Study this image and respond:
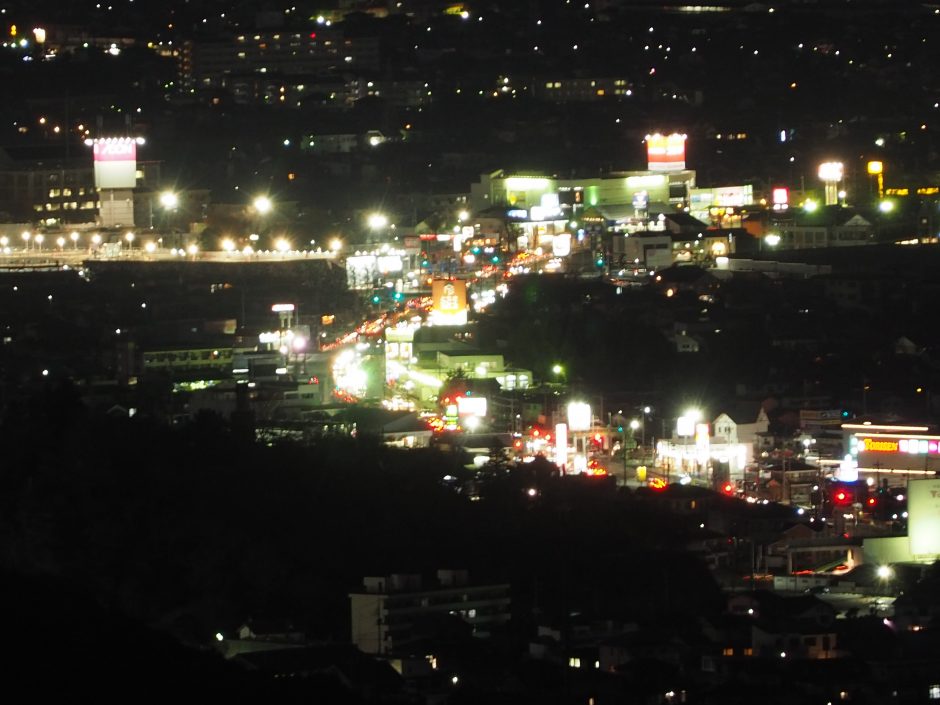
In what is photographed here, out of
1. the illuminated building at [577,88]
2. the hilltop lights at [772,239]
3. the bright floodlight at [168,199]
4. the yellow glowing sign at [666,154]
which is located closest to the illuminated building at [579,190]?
the yellow glowing sign at [666,154]

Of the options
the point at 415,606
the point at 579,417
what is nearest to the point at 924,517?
the point at 415,606

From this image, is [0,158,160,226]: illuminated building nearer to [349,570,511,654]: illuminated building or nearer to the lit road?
the lit road

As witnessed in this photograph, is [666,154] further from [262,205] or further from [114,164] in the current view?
[114,164]

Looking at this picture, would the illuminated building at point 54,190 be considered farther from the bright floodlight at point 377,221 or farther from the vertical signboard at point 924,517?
the vertical signboard at point 924,517

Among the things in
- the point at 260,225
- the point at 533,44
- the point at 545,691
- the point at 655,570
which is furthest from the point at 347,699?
the point at 533,44

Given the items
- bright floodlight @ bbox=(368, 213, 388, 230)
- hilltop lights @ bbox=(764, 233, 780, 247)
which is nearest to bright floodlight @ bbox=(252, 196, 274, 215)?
bright floodlight @ bbox=(368, 213, 388, 230)
